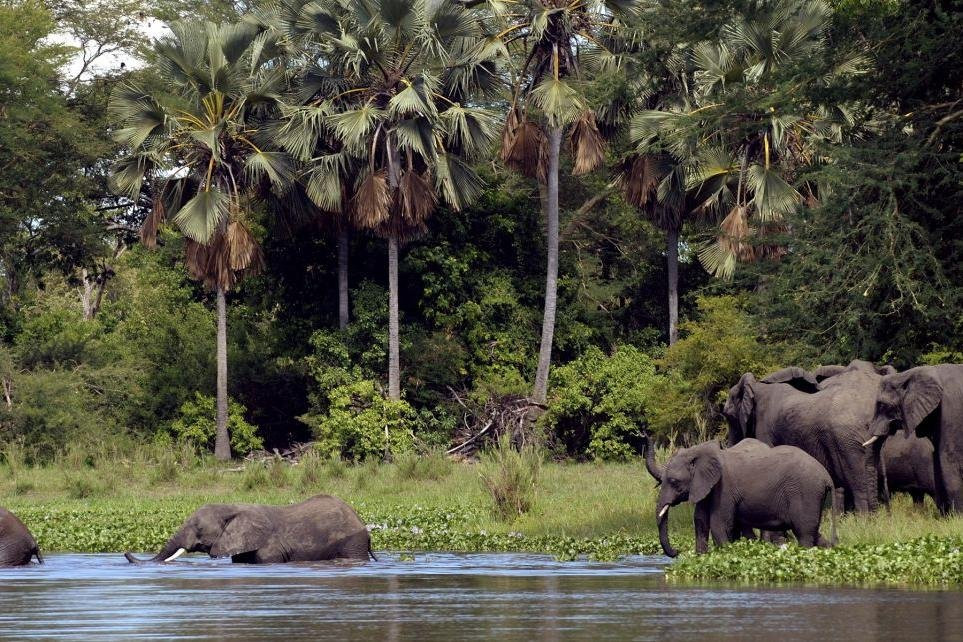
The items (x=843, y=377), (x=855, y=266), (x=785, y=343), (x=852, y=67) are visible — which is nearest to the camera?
(x=843, y=377)

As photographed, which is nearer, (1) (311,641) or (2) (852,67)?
(1) (311,641)

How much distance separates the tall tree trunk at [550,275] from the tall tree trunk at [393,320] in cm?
338

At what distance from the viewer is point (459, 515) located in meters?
24.9

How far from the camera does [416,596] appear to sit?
14.7 meters

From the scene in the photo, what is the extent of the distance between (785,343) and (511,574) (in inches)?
436

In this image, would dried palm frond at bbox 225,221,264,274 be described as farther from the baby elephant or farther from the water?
the baby elephant

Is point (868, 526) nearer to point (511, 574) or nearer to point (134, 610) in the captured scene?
point (511, 574)

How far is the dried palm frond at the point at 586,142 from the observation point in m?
40.7

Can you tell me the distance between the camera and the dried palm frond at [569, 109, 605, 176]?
40719mm

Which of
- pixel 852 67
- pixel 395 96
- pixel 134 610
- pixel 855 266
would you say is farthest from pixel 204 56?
pixel 134 610

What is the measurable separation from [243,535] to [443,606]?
5.45 meters

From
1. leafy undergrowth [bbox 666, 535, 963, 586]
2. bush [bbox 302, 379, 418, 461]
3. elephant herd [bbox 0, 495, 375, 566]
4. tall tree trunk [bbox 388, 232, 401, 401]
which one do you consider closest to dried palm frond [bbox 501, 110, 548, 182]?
tall tree trunk [bbox 388, 232, 401, 401]

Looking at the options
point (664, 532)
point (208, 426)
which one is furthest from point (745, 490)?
point (208, 426)

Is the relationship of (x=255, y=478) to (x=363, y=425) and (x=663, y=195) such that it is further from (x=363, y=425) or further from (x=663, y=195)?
(x=663, y=195)
